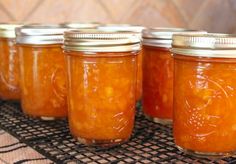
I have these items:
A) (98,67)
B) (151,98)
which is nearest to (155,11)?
(151,98)

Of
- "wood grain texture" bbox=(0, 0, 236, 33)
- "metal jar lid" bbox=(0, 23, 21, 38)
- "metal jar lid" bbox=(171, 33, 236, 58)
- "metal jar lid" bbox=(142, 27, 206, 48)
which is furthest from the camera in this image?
"wood grain texture" bbox=(0, 0, 236, 33)

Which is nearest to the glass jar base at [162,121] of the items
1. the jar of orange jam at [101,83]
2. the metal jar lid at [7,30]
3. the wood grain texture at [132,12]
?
the jar of orange jam at [101,83]

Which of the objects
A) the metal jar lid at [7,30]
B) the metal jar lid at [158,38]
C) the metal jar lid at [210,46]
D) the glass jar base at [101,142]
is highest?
the metal jar lid at [7,30]

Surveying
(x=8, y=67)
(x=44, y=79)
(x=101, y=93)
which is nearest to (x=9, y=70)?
(x=8, y=67)

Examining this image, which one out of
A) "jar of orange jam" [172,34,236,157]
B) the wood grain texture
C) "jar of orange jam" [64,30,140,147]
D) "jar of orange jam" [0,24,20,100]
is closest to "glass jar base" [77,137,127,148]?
"jar of orange jam" [64,30,140,147]

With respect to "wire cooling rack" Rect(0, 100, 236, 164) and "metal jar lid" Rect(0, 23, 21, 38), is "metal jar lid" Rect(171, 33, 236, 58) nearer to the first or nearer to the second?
"wire cooling rack" Rect(0, 100, 236, 164)

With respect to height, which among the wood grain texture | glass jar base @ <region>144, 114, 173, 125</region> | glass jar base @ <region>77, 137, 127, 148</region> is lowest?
glass jar base @ <region>77, 137, 127, 148</region>

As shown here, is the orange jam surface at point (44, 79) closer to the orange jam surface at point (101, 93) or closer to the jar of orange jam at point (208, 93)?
the orange jam surface at point (101, 93)

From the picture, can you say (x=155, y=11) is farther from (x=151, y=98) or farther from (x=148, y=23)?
(x=151, y=98)
